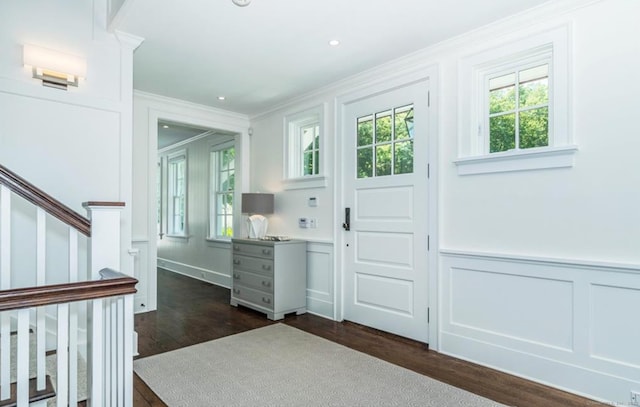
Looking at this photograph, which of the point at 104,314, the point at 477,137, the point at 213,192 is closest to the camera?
the point at 104,314

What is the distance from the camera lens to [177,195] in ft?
24.9

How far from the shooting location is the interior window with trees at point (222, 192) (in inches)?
235

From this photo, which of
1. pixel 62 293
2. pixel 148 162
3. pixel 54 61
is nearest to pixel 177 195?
pixel 148 162

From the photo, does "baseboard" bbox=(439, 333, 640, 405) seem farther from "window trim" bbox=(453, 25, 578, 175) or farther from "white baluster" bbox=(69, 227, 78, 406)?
"white baluster" bbox=(69, 227, 78, 406)

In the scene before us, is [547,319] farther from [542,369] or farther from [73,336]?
[73,336]

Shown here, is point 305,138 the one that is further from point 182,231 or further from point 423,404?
point 182,231

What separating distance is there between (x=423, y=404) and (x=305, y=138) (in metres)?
3.27

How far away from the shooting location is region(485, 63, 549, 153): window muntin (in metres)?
2.57

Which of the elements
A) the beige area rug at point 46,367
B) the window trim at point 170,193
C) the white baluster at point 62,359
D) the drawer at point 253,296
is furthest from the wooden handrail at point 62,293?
the window trim at point 170,193

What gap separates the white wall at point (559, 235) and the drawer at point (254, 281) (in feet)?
5.99

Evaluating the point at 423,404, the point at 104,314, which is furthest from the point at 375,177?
the point at 104,314

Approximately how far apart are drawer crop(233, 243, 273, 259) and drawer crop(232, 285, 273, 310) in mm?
420

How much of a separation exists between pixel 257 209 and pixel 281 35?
7.41 ft

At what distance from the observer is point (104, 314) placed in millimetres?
1623
